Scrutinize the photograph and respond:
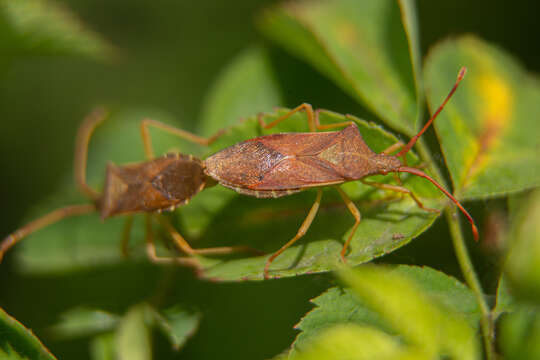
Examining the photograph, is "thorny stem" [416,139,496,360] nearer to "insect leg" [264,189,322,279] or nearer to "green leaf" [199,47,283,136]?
"insect leg" [264,189,322,279]

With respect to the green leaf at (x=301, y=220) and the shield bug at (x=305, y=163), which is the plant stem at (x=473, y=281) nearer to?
the green leaf at (x=301, y=220)

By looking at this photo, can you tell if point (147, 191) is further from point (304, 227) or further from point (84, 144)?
point (304, 227)

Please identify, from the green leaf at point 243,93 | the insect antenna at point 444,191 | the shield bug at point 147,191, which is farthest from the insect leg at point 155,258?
the insect antenna at point 444,191

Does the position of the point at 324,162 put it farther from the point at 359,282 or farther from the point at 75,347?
the point at 75,347

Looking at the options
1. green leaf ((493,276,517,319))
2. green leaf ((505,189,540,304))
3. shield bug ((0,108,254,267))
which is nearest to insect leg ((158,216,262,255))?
shield bug ((0,108,254,267))

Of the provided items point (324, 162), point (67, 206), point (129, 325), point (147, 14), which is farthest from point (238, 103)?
point (147, 14)

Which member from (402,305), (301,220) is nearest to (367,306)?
(402,305)
